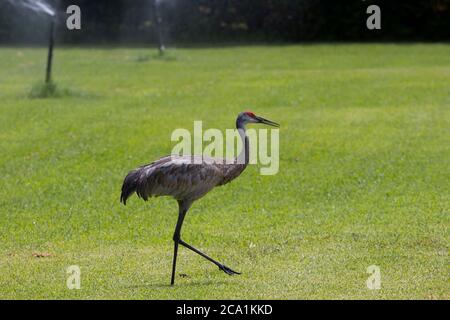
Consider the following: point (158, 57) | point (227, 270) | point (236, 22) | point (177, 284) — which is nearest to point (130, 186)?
point (177, 284)

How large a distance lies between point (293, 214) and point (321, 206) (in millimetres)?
658

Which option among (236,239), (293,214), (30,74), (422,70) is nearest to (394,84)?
(422,70)

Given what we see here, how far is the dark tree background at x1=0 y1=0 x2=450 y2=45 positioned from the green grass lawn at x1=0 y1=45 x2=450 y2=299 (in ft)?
35.9

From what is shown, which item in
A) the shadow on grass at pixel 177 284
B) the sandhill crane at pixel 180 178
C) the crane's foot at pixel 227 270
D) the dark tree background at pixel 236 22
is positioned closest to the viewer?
the shadow on grass at pixel 177 284

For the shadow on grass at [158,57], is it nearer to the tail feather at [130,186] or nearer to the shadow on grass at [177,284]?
the tail feather at [130,186]

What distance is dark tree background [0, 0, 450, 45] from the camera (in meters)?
41.2

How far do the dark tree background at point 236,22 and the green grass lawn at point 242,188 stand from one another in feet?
35.9

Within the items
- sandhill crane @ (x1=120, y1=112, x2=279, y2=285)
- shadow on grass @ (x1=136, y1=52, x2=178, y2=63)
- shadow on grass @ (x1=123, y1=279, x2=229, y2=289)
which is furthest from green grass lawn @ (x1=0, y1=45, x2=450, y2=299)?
shadow on grass @ (x1=136, y1=52, x2=178, y2=63)

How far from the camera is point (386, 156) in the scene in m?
18.0

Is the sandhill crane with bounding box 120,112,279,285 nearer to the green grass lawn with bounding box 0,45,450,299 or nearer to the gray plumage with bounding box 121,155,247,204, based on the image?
the gray plumage with bounding box 121,155,247,204

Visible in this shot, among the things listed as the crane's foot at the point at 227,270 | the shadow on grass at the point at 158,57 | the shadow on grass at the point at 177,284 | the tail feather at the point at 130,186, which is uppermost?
the shadow on grass at the point at 158,57

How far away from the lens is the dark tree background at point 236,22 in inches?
1622

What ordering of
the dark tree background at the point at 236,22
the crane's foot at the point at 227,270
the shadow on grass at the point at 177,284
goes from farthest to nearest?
the dark tree background at the point at 236,22 < the crane's foot at the point at 227,270 < the shadow on grass at the point at 177,284

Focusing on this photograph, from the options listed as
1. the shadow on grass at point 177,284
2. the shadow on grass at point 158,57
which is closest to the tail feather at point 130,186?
the shadow on grass at point 177,284
